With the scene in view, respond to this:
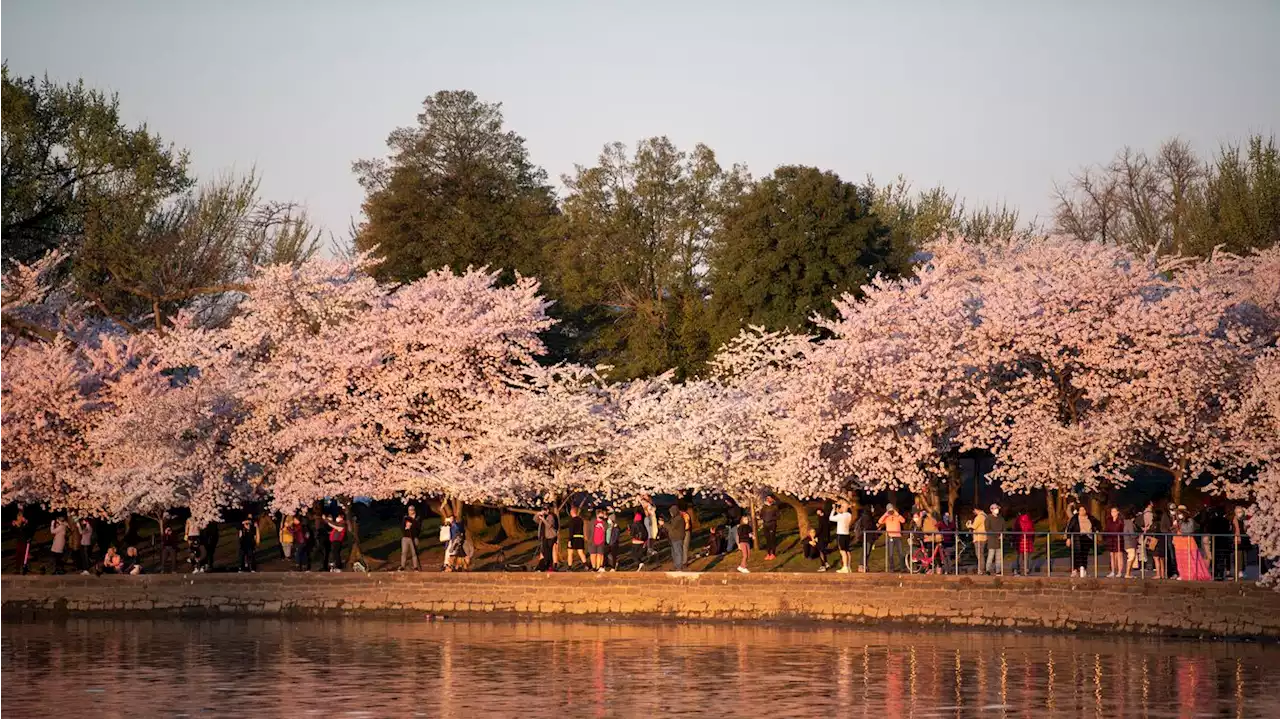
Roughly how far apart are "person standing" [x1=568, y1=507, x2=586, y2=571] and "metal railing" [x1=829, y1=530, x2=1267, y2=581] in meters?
Result: 7.59

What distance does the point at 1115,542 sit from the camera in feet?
130

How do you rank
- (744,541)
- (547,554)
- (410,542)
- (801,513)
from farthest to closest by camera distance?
(801,513) → (410,542) → (547,554) → (744,541)

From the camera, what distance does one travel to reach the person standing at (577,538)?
47.2 metres

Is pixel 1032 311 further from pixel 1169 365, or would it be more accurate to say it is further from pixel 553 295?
pixel 553 295

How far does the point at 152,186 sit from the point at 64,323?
16.5ft

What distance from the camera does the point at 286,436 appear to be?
168ft

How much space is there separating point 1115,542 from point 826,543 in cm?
760

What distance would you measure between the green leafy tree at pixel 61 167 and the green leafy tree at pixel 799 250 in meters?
19.6

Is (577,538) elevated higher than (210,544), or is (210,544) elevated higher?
(577,538)

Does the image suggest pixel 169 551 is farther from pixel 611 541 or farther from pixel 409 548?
pixel 611 541

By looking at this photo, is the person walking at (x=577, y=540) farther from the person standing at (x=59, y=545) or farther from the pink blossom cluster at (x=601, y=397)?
the person standing at (x=59, y=545)

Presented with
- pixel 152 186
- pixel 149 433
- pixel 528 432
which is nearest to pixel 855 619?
pixel 528 432

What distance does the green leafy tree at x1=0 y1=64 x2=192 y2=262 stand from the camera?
53438 mm

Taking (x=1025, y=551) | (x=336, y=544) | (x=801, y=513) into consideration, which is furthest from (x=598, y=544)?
(x=1025, y=551)
